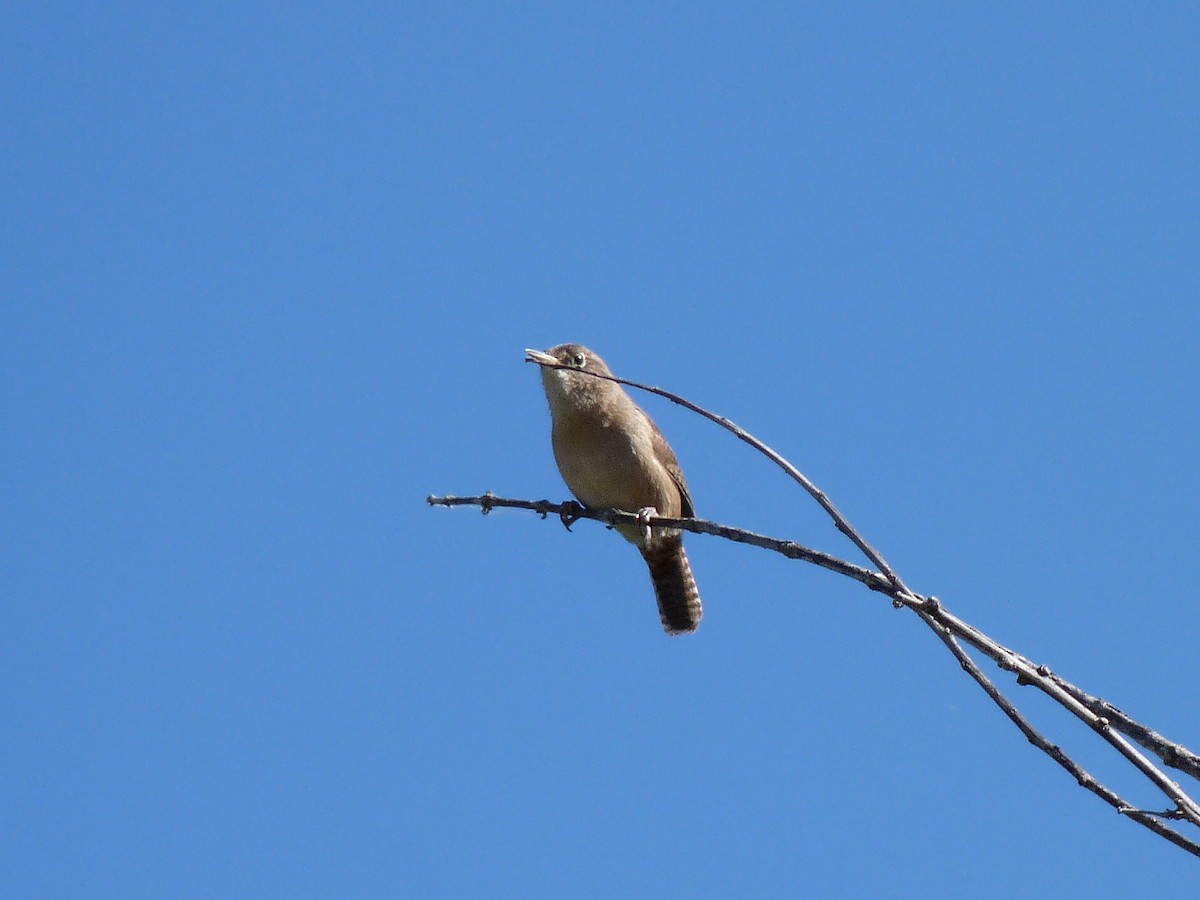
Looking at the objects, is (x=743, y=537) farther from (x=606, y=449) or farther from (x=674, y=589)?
(x=674, y=589)

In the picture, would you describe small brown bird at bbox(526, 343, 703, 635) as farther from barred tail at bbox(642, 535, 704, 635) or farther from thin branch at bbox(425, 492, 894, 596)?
thin branch at bbox(425, 492, 894, 596)

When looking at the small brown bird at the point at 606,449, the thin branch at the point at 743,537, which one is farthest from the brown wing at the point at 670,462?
the thin branch at the point at 743,537

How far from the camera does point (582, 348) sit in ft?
24.4

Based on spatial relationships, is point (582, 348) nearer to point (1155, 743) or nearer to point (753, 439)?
point (753, 439)

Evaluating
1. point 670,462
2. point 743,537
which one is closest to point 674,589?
point 670,462

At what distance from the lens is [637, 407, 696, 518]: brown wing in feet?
24.7

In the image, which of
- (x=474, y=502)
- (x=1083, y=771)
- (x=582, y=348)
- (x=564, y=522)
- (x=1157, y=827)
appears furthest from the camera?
(x=582, y=348)

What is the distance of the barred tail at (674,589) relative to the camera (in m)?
7.57

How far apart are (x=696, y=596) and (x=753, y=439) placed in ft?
15.6

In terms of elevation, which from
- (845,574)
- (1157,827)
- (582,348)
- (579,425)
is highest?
(582,348)

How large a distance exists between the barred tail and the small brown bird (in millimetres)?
62

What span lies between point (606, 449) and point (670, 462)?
0.67m

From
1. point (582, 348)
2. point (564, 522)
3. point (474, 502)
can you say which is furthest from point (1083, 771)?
point (582, 348)

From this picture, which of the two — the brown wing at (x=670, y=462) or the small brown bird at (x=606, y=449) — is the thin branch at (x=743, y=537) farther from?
the brown wing at (x=670, y=462)
